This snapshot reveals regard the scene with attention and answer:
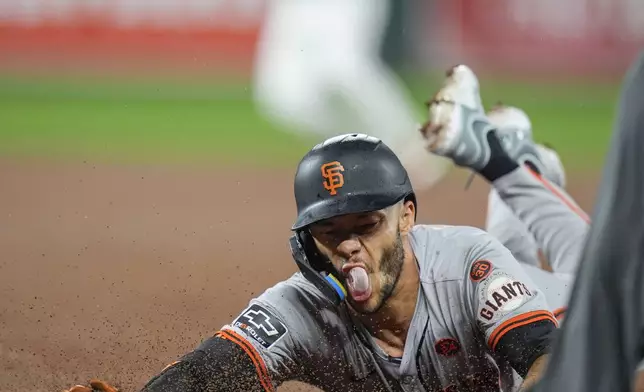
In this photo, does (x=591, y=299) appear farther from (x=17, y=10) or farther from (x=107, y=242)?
(x=17, y=10)

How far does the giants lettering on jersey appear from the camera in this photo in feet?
9.95

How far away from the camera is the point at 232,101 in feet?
33.3

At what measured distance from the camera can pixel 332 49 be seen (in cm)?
951

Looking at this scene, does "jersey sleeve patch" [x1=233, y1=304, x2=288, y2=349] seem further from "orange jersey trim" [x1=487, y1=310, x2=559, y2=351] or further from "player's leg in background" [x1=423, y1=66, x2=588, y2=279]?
"player's leg in background" [x1=423, y1=66, x2=588, y2=279]

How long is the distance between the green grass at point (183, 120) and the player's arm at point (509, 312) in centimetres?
616

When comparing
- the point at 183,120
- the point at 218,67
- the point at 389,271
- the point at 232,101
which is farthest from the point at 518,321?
the point at 183,120

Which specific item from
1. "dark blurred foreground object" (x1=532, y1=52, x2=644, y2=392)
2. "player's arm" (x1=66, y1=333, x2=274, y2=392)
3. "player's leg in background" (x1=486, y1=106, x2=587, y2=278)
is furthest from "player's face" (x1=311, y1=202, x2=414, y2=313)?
"dark blurred foreground object" (x1=532, y1=52, x2=644, y2=392)

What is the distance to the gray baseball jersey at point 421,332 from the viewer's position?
3.18 meters

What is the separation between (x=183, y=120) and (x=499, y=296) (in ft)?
24.9

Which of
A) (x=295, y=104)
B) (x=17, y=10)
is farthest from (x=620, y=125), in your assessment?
(x=17, y=10)

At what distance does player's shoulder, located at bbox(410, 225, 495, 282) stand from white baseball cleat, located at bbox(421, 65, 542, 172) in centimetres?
101

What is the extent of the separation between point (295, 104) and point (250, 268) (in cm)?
307

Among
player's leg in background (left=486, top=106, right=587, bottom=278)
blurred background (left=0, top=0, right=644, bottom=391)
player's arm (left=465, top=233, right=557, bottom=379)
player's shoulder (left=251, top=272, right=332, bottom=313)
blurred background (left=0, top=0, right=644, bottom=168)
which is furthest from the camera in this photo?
blurred background (left=0, top=0, right=644, bottom=168)

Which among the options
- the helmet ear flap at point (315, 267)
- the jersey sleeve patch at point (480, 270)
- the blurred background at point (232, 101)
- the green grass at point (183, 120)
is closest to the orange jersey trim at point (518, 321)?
the jersey sleeve patch at point (480, 270)
